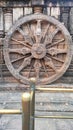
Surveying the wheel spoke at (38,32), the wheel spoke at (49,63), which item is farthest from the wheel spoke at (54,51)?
the wheel spoke at (38,32)

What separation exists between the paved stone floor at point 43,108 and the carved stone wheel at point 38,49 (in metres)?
0.55

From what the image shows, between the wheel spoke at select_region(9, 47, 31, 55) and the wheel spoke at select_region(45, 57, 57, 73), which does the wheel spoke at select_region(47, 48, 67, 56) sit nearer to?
the wheel spoke at select_region(45, 57, 57, 73)

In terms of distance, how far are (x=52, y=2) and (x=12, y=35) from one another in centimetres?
113

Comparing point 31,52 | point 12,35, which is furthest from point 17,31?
point 31,52

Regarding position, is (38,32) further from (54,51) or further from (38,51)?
(54,51)

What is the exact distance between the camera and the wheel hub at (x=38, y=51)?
16.2 feet

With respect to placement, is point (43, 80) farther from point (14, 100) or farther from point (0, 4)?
point (0, 4)

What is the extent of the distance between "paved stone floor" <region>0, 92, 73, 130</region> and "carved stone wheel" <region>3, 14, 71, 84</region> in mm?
552

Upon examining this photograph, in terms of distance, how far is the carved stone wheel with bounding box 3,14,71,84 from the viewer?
4.96m

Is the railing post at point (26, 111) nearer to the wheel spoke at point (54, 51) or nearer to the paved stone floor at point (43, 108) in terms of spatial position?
the paved stone floor at point (43, 108)

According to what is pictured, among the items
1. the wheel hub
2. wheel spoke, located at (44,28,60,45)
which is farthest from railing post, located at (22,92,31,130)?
wheel spoke, located at (44,28,60,45)

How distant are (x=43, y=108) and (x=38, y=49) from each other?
1.48m

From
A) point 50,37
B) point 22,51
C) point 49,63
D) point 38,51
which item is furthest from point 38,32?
point 49,63

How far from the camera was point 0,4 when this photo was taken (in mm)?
5012
